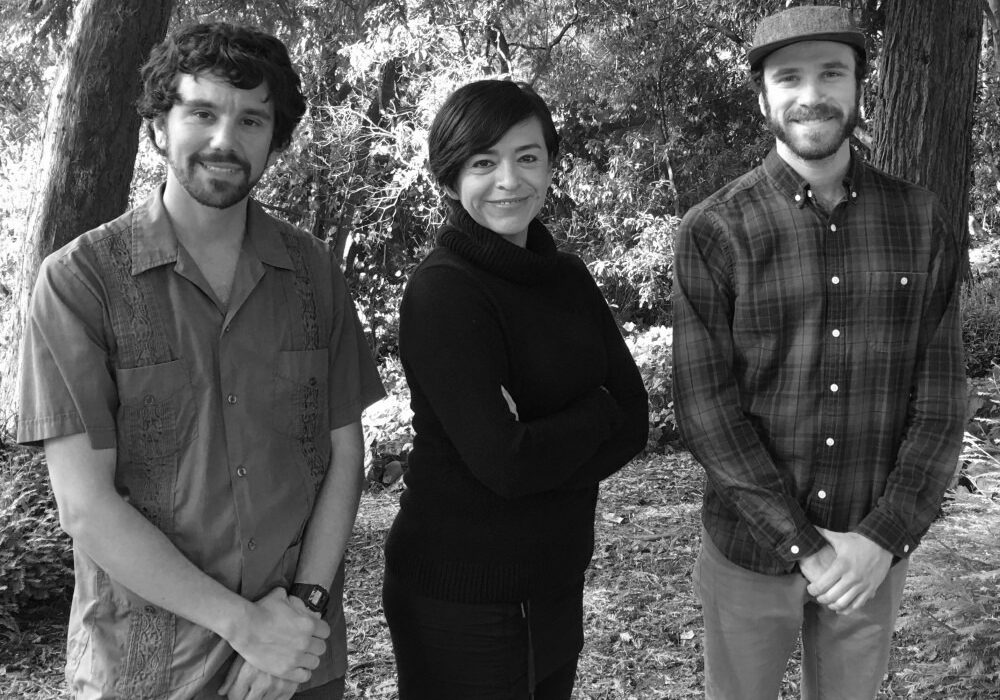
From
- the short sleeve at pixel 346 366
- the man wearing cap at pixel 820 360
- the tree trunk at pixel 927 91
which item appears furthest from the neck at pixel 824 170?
the tree trunk at pixel 927 91

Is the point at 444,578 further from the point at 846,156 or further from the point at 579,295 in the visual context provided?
the point at 846,156

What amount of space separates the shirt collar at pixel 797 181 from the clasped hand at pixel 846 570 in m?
0.84

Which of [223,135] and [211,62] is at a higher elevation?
[211,62]

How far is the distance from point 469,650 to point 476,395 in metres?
0.57

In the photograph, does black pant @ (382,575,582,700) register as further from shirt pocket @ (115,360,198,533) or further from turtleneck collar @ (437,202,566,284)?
turtleneck collar @ (437,202,566,284)

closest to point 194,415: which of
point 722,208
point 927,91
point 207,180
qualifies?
point 207,180

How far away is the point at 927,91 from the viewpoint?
4.90m

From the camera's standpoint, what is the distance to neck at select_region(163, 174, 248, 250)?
184cm

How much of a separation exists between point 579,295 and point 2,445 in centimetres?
380

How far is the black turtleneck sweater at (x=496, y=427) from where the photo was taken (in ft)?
6.23

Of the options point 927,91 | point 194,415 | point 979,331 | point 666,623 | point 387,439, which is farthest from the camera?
point 979,331

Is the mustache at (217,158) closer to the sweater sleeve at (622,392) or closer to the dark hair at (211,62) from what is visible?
the dark hair at (211,62)

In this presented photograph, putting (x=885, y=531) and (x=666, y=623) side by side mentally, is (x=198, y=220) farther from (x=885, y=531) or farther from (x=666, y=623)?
(x=666, y=623)

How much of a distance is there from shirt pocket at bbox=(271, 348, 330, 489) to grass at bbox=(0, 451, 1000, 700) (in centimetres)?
200
